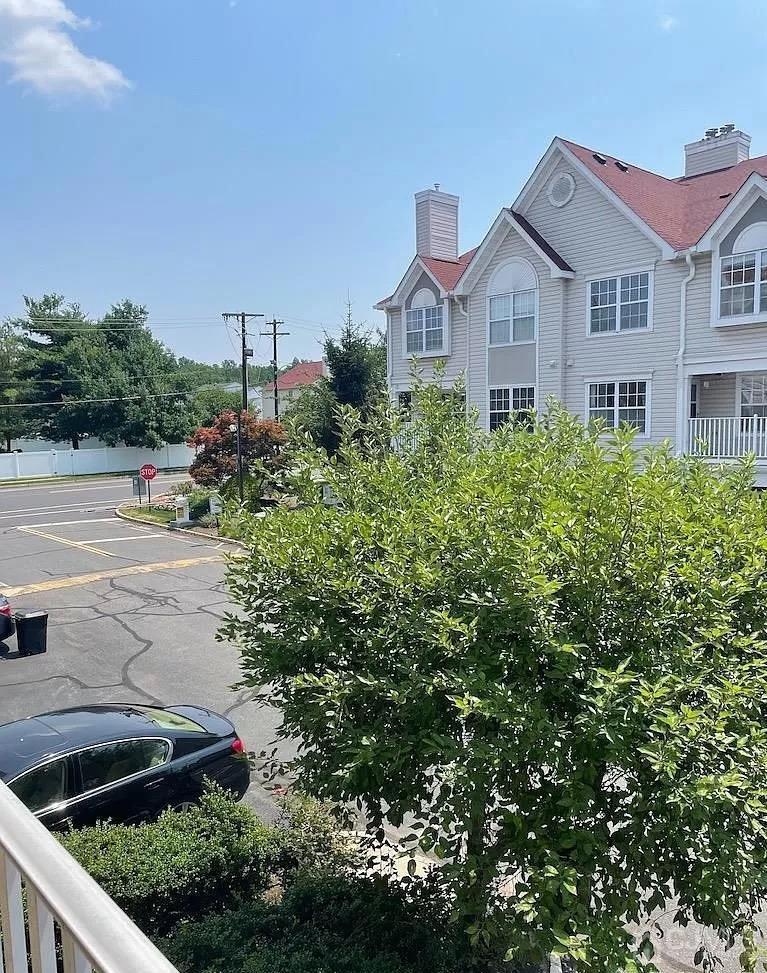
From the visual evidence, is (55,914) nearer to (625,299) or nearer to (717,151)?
(625,299)

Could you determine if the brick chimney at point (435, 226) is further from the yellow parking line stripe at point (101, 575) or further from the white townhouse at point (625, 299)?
the yellow parking line stripe at point (101, 575)

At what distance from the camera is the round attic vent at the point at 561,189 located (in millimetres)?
21188

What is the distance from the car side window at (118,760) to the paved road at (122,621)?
98cm

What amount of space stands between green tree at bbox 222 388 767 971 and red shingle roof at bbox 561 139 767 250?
17659 mm

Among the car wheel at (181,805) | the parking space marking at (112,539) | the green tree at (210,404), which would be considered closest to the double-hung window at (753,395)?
the car wheel at (181,805)

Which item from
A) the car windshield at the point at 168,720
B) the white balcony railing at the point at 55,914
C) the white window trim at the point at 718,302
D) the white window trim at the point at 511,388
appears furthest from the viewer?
the white window trim at the point at 511,388

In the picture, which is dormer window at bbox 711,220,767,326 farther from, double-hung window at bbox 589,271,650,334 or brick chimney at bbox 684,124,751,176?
brick chimney at bbox 684,124,751,176

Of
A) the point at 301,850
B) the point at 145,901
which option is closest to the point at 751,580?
the point at 301,850

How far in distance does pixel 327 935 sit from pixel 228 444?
78.8 feet

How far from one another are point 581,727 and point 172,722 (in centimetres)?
496

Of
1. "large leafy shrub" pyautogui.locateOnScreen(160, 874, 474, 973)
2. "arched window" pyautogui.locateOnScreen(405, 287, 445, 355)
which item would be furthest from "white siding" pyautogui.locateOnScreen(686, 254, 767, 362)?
"large leafy shrub" pyautogui.locateOnScreen(160, 874, 474, 973)

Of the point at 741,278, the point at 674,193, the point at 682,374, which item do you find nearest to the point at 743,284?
the point at 741,278

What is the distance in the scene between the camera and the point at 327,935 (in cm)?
416

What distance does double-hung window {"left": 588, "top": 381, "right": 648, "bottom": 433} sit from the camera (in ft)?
65.8
